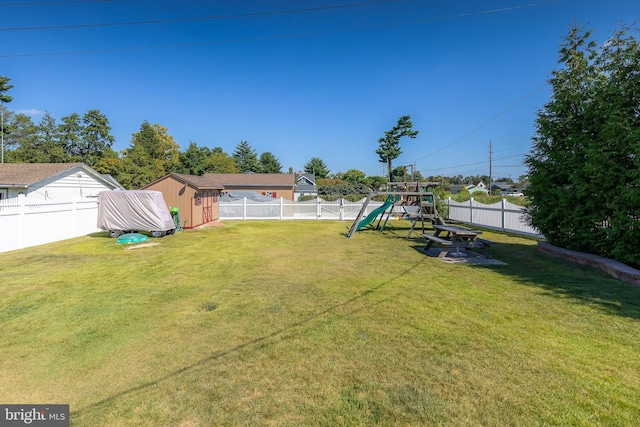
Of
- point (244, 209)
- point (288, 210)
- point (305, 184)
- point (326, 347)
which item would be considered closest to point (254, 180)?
point (305, 184)

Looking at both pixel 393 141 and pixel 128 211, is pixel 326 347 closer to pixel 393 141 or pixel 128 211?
pixel 128 211

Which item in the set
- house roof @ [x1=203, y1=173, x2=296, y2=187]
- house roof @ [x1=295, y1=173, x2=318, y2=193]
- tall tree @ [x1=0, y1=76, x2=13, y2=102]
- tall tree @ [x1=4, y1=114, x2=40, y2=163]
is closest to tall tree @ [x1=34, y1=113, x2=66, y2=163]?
tall tree @ [x1=4, y1=114, x2=40, y2=163]

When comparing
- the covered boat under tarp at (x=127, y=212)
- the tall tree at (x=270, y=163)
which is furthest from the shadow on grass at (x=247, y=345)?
the tall tree at (x=270, y=163)

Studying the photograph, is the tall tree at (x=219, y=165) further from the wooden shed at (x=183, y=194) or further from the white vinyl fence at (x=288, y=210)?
the wooden shed at (x=183, y=194)

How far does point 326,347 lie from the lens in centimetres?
316

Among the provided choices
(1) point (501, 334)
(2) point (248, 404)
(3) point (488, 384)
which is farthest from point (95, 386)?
(1) point (501, 334)

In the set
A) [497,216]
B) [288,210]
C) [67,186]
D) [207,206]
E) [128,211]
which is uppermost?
[67,186]

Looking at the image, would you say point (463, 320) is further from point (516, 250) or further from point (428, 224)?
point (428, 224)

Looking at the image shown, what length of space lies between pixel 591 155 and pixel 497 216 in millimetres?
7288

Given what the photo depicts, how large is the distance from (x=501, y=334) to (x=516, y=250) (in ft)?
20.8

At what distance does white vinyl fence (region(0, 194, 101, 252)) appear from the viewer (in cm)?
884

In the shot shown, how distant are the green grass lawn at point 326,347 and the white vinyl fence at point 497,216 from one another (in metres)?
5.78

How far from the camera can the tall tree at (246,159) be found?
63312mm

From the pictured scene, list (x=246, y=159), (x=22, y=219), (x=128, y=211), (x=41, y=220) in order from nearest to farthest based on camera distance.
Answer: (x=22, y=219), (x=41, y=220), (x=128, y=211), (x=246, y=159)
